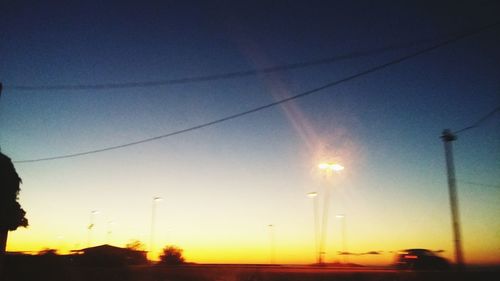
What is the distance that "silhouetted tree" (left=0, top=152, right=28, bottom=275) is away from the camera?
3039cm

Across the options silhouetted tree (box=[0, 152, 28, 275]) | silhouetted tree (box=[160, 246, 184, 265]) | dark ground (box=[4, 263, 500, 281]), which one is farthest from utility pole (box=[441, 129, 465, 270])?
silhouetted tree (box=[160, 246, 184, 265])

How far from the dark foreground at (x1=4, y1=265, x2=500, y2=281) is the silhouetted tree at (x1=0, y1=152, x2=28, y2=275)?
5467 millimetres

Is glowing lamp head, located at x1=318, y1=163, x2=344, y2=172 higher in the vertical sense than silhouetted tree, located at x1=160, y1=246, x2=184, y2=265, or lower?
higher

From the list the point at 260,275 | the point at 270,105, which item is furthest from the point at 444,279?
the point at 270,105

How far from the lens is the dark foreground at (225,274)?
17469 mm

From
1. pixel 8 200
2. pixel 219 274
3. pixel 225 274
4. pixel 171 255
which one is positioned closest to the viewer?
pixel 225 274

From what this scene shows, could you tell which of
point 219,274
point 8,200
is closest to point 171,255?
point 8,200

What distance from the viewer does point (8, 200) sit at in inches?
1228

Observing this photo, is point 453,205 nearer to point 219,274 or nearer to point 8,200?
point 219,274

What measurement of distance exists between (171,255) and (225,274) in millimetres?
44370

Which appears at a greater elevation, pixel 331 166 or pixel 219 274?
pixel 331 166

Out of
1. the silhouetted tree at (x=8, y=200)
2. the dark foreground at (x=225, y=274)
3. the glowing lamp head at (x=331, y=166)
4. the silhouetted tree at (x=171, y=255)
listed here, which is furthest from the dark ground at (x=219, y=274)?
the silhouetted tree at (x=171, y=255)

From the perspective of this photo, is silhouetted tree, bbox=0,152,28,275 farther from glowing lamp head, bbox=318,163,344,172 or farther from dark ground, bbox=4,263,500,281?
glowing lamp head, bbox=318,163,344,172

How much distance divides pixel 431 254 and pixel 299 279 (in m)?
11.7
